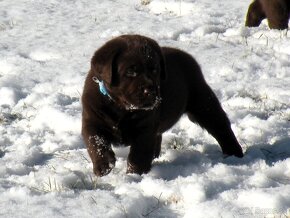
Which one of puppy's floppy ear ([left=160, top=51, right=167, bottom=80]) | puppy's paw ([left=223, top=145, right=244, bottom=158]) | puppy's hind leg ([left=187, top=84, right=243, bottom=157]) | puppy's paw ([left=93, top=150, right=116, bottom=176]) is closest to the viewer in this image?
puppy's paw ([left=93, top=150, right=116, bottom=176])

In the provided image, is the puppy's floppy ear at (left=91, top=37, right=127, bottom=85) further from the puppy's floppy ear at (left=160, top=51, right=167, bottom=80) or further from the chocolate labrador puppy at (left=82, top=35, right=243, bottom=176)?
the puppy's floppy ear at (left=160, top=51, right=167, bottom=80)

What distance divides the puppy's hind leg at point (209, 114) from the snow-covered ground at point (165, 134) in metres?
0.15

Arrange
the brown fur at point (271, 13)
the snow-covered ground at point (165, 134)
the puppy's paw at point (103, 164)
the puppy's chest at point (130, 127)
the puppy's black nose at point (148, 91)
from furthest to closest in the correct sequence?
the brown fur at point (271, 13) → the puppy's chest at point (130, 127) → the puppy's paw at point (103, 164) → the puppy's black nose at point (148, 91) → the snow-covered ground at point (165, 134)

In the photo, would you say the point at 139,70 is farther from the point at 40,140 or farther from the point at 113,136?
the point at 40,140

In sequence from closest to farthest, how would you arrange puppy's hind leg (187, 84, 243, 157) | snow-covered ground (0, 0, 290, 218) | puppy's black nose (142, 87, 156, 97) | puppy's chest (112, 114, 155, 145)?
snow-covered ground (0, 0, 290, 218) < puppy's black nose (142, 87, 156, 97) < puppy's chest (112, 114, 155, 145) < puppy's hind leg (187, 84, 243, 157)

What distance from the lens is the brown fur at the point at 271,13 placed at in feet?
28.5

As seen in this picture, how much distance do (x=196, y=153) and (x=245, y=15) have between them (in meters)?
5.03

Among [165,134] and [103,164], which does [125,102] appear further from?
[165,134]

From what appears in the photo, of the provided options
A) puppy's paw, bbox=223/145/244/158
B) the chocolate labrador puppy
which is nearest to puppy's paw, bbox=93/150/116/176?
the chocolate labrador puppy

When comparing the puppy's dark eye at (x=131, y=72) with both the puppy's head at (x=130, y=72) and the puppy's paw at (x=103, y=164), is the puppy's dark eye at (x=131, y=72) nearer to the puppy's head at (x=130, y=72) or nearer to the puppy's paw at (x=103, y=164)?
the puppy's head at (x=130, y=72)

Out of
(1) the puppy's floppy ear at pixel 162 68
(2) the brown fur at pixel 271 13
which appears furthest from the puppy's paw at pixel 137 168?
(2) the brown fur at pixel 271 13

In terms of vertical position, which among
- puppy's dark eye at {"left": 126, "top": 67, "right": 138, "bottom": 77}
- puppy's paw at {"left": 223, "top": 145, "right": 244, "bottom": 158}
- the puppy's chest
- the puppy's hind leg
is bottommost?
puppy's paw at {"left": 223, "top": 145, "right": 244, "bottom": 158}

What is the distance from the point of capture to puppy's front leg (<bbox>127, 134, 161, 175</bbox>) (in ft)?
15.3

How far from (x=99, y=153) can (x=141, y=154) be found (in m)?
0.29
